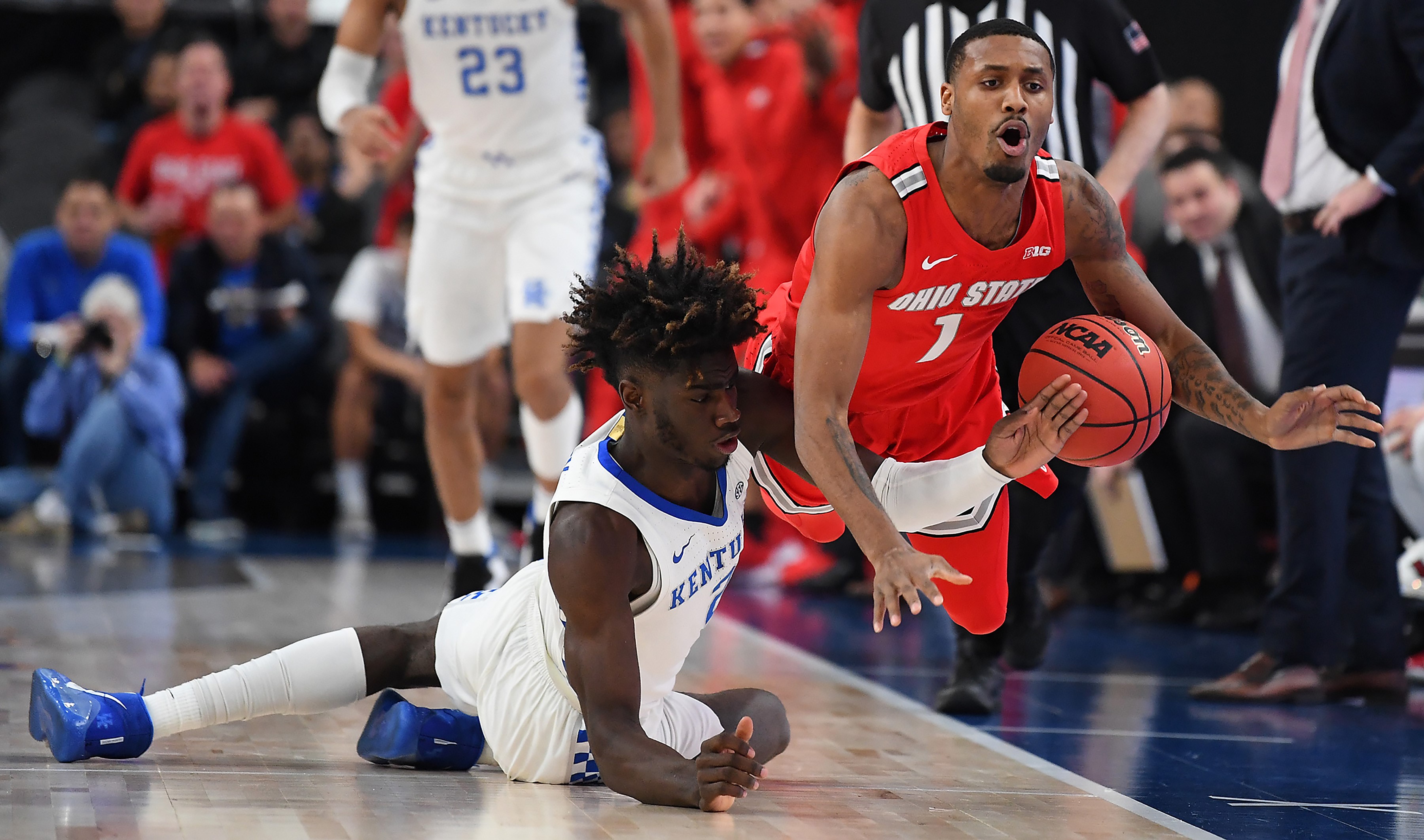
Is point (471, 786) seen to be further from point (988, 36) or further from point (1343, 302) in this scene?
point (1343, 302)

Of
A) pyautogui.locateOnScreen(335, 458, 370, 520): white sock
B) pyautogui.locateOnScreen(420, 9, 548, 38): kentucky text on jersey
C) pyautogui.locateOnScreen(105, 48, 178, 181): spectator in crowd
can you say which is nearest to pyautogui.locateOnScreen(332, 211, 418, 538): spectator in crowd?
pyautogui.locateOnScreen(335, 458, 370, 520): white sock

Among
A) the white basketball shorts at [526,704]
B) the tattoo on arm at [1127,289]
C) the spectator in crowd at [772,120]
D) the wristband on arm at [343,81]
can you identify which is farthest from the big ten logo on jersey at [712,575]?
the spectator in crowd at [772,120]

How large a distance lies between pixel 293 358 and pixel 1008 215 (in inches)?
267

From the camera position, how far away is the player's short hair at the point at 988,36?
320 cm

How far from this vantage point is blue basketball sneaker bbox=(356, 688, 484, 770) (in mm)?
3189

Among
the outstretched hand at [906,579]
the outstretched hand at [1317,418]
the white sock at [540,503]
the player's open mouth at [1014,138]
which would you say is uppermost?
the player's open mouth at [1014,138]

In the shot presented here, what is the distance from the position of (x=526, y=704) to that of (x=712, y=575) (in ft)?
1.46

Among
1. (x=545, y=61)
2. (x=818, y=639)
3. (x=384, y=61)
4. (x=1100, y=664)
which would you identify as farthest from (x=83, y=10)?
(x=1100, y=664)

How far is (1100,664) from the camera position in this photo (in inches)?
211

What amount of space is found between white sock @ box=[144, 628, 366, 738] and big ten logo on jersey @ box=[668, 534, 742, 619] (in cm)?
73

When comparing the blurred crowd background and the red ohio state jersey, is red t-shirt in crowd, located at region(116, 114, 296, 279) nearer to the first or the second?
the blurred crowd background

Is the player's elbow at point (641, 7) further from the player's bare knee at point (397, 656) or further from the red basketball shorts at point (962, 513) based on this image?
the player's bare knee at point (397, 656)

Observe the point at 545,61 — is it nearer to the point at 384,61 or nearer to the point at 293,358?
the point at 293,358

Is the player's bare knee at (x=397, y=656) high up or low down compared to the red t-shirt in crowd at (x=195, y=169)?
down
